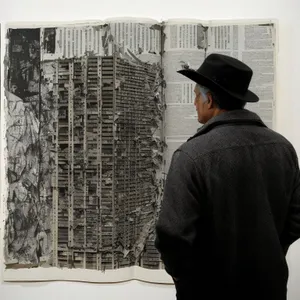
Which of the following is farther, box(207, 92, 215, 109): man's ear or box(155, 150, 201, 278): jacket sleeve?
box(207, 92, 215, 109): man's ear

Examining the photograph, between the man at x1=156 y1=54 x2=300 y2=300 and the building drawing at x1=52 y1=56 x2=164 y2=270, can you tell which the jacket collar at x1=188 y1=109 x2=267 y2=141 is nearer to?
the man at x1=156 y1=54 x2=300 y2=300

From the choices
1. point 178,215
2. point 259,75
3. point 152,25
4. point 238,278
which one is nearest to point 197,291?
point 238,278

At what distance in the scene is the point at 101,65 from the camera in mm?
1499

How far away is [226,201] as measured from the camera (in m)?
0.96

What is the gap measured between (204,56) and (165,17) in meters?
0.21

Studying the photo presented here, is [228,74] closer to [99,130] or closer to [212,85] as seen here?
[212,85]

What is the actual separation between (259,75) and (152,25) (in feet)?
1.44

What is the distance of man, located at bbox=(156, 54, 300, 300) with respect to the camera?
94cm

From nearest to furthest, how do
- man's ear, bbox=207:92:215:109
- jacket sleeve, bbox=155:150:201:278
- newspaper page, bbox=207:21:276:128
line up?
jacket sleeve, bbox=155:150:201:278 < man's ear, bbox=207:92:215:109 < newspaper page, bbox=207:21:276:128

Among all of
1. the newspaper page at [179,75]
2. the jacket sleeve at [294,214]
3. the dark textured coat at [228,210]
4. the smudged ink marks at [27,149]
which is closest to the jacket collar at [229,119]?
the dark textured coat at [228,210]

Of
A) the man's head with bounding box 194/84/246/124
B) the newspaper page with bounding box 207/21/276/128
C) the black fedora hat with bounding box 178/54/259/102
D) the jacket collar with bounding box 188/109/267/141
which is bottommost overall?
the jacket collar with bounding box 188/109/267/141

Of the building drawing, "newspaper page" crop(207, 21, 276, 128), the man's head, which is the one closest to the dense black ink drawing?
the building drawing

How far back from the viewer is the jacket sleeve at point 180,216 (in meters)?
0.92

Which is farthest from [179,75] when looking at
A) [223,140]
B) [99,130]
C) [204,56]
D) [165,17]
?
[223,140]
